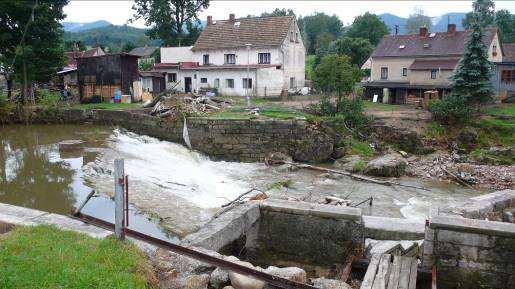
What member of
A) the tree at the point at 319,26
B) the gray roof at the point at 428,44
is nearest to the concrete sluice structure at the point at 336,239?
the gray roof at the point at 428,44

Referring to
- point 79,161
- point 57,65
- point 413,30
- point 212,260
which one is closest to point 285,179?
point 79,161

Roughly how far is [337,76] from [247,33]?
1472cm

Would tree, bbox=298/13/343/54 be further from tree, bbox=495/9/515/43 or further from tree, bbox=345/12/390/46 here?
tree, bbox=495/9/515/43

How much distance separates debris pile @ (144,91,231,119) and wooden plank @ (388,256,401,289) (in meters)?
19.4

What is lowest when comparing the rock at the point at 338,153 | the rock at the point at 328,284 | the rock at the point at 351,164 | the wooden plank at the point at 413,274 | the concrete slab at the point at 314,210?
the rock at the point at 351,164

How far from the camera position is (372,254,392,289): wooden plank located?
5541mm

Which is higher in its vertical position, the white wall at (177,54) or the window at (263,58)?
the white wall at (177,54)

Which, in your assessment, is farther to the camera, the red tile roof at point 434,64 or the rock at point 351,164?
the red tile roof at point 434,64

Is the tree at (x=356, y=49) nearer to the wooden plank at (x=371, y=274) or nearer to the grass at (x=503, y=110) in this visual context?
the grass at (x=503, y=110)

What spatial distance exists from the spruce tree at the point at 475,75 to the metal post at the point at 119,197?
26.4m

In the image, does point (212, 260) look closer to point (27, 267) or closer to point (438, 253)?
point (27, 267)

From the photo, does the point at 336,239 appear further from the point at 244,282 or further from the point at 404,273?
the point at 244,282

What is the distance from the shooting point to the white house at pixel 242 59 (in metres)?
36.1

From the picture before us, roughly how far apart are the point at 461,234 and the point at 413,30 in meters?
97.3
